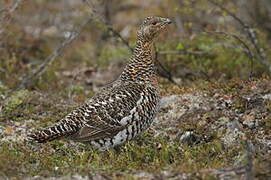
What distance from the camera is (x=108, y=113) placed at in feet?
22.6

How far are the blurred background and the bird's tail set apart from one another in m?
3.16

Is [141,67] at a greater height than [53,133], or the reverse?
[141,67]

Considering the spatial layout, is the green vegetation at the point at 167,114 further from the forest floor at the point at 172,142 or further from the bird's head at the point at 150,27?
the bird's head at the point at 150,27

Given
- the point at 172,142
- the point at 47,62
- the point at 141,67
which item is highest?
the point at 141,67

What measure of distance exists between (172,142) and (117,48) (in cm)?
686

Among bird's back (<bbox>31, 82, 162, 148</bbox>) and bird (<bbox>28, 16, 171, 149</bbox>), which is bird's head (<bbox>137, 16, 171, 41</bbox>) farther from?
bird's back (<bbox>31, 82, 162, 148</bbox>)

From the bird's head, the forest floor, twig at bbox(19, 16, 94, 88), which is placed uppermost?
the bird's head

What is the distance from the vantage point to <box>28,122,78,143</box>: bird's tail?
6.69 m

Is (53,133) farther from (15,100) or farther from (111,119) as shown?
(15,100)

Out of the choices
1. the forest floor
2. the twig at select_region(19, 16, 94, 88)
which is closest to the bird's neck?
the forest floor

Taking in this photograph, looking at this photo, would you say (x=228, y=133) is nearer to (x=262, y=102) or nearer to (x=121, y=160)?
(x=262, y=102)

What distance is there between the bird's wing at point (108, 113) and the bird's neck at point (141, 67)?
37 cm

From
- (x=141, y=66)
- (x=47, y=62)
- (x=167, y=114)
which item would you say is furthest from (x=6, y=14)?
(x=167, y=114)

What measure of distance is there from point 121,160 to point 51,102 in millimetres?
3472
